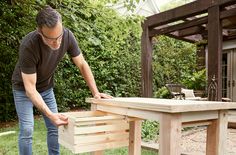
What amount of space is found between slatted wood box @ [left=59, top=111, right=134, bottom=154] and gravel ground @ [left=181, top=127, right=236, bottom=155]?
6.00 feet

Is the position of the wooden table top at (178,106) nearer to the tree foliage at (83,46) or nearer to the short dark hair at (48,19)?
the short dark hair at (48,19)

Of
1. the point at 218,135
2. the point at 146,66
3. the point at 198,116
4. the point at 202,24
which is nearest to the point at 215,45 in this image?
the point at 202,24

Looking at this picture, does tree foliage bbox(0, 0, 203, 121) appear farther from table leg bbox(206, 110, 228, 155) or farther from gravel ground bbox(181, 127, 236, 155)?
table leg bbox(206, 110, 228, 155)

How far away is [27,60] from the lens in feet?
7.39

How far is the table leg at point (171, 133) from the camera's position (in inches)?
67.4

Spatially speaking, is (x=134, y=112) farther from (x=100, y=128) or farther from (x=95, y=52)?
(x=95, y=52)

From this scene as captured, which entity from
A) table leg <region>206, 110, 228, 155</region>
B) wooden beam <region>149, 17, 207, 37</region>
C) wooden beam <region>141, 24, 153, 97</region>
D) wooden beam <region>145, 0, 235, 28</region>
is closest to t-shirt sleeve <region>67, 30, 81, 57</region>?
table leg <region>206, 110, 228, 155</region>

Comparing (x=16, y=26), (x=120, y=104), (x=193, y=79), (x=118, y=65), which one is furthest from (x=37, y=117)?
(x=120, y=104)

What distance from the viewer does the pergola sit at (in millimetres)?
5539

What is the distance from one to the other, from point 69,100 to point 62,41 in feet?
20.6

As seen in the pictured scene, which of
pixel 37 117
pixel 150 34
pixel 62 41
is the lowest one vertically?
pixel 37 117

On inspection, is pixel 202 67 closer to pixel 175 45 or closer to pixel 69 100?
pixel 175 45

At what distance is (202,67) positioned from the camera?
10906mm

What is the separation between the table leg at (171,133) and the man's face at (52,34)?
910 millimetres
